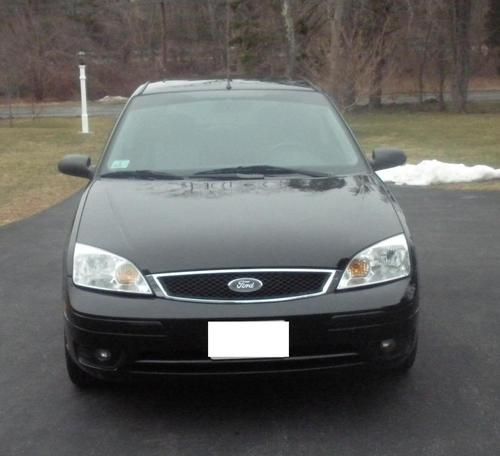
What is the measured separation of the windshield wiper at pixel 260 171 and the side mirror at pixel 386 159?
0.75 meters

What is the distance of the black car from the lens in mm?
3523

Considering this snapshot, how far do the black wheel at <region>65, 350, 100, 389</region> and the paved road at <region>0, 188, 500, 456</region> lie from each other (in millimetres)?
52

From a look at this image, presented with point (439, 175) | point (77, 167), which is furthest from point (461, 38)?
point (77, 167)

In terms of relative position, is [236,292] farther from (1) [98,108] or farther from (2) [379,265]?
(1) [98,108]

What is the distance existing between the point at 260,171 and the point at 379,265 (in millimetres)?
1205

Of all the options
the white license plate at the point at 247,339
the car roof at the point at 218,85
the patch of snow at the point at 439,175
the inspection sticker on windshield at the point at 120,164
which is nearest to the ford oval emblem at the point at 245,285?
the white license plate at the point at 247,339

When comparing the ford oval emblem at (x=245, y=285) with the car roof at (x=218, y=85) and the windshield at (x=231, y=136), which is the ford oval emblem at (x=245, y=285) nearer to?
the windshield at (x=231, y=136)

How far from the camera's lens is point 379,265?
3.73m

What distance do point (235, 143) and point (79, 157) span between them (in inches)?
41.4

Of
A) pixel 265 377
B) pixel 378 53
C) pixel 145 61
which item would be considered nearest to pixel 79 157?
pixel 265 377

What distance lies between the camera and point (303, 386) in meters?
4.20

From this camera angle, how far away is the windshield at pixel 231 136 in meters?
4.81

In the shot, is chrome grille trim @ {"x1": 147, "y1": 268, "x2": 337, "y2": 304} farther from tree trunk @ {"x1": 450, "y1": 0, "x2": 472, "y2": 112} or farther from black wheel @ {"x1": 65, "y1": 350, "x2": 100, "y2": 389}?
tree trunk @ {"x1": 450, "y1": 0, "x2": 472, "y2": 112}

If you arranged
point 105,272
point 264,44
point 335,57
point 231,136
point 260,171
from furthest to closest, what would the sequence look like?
point 264,44 → point 335,57 → point 231,136 → point 260,171 → point 105,272
